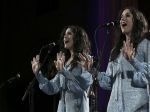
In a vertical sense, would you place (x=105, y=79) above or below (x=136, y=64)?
below

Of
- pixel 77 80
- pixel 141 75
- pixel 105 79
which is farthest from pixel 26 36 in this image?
pixel 141 75

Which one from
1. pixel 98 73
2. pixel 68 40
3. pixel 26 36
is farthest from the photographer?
pixel 26 36

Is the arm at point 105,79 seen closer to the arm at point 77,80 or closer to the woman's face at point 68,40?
the arm at point 77,80

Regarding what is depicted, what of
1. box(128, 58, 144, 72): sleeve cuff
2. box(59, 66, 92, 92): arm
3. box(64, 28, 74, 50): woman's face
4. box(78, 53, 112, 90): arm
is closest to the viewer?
box(128, 58, 144, 72): sleeve cuff

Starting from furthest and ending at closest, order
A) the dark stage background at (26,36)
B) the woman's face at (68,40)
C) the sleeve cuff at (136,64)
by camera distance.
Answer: the dark stage background at (26,36) < the woman's face at (68,40) < the sleeve cuff at (136,64)

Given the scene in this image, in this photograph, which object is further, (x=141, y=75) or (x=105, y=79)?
(x=105, y=79)

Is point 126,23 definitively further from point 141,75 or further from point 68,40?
point 68,40

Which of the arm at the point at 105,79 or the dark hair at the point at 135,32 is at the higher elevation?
the dark hair at the point at 135,32

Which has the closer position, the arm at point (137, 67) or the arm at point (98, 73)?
the arm at point (137, 67)

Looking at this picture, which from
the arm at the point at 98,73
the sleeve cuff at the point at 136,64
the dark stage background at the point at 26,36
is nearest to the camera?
the sleeve cuff at the point at 136,64

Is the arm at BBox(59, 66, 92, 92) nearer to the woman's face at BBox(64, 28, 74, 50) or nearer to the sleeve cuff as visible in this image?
the woman's face at BBox(64, 28, 74, 50)

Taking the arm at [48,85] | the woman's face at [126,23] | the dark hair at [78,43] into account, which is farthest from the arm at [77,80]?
the woman's face at [126,23]

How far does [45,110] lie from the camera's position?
305 inches

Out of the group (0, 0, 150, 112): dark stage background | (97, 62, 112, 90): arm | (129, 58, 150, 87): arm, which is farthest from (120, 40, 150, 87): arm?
(0, 0, 150, 112): dark stage background
